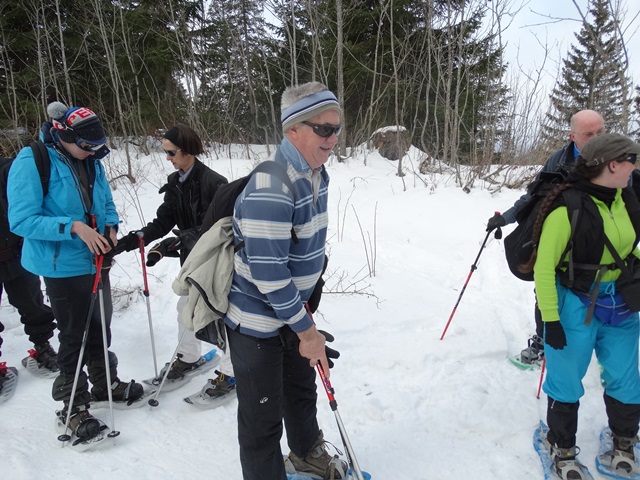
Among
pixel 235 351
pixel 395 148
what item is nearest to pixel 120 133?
pixel 395 148

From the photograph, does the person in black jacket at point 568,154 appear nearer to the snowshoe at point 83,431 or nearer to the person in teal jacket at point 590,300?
the person in teal jacket at point 590,300

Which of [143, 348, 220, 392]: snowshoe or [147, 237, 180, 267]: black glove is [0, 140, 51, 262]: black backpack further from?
[143, 348, 220, 392]: snowshoe

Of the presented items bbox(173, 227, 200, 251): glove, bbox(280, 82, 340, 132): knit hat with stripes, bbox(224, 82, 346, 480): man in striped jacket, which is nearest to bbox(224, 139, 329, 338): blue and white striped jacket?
bbox(224, 82, 346, 480): man in striped jacket

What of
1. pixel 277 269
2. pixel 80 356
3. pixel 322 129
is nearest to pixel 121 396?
pixel 80 356

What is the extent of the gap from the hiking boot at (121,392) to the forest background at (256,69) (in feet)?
26.2

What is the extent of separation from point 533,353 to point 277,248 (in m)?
2.80

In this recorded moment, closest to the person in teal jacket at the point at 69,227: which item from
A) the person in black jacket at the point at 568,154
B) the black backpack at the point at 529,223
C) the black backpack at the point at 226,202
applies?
the black backpack at the point at 226,202

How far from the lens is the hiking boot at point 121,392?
117 inches

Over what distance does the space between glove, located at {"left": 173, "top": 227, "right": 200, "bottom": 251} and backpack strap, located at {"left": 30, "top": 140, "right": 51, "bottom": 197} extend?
87 cm

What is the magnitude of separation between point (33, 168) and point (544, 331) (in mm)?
3185

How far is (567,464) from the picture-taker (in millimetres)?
2223

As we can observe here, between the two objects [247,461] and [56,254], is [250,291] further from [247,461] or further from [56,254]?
[56,254]

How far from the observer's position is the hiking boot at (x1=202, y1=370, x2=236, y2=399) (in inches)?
119

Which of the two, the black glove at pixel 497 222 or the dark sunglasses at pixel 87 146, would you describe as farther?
the black glove at pixel 497 222
